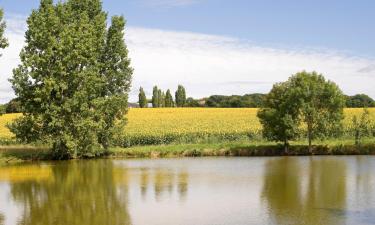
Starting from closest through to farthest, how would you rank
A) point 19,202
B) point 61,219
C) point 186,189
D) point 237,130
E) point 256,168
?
point 61,219, point 19,202, point 186,189, point 256,168, point 237,130

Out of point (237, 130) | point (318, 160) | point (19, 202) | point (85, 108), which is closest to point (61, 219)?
point (19, 202)

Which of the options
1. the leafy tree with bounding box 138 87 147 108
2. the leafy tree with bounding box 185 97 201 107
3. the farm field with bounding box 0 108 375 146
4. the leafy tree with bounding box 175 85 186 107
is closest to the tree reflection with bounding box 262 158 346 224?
the farm field with bounding box 0 108 375 146

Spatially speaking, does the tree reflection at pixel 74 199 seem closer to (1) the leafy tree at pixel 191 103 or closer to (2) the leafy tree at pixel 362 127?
(2) the leafy tree at pixel 362 127

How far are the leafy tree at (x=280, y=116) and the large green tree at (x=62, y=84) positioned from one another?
13.5 m

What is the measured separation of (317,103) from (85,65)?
65.3 ft

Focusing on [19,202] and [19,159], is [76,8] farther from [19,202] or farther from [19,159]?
[19,202]

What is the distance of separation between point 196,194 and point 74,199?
16.7 feet

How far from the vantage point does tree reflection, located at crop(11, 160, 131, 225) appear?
1697 cm

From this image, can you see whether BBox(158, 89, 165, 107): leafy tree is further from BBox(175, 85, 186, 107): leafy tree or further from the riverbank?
the riverbank

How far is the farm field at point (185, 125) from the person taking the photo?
50.3 m

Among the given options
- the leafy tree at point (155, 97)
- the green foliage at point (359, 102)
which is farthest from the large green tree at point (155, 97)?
the green foliage at point (359, 102)

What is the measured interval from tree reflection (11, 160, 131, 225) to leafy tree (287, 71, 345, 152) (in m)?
18.1

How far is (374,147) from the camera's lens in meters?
39.5

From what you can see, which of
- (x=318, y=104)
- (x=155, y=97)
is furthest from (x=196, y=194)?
(x=155, y=97)
